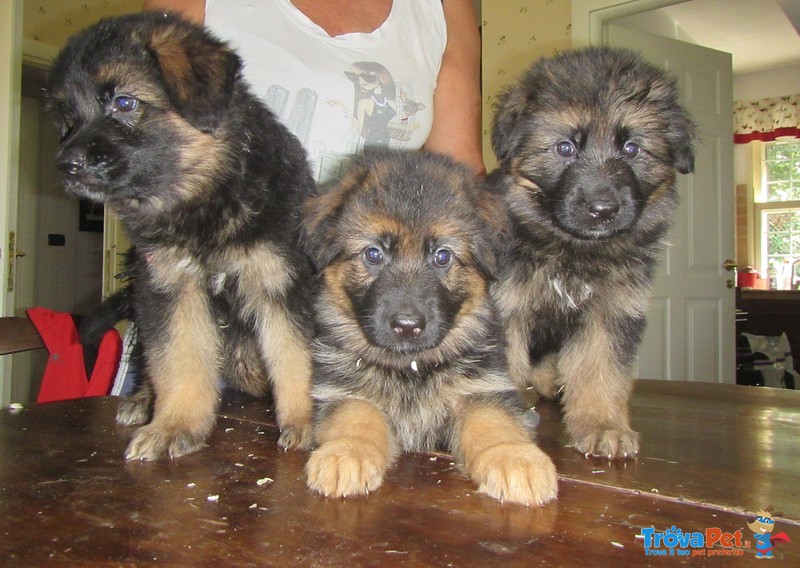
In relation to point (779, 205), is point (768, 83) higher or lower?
higher

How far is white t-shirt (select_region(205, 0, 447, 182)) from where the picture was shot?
252 cm

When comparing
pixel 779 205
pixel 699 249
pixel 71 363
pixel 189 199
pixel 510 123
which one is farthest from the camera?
pixel 779 205

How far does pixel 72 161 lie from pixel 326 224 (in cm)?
70

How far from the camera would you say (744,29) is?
33.9 feet

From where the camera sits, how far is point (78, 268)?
386 inches

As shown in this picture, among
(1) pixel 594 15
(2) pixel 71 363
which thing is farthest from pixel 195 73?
(1) pixel 594 15

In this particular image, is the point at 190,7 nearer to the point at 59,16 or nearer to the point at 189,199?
the point at 189,199

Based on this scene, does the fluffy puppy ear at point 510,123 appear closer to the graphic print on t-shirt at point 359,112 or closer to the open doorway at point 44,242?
the graphic print on t-shirt at point 359,112

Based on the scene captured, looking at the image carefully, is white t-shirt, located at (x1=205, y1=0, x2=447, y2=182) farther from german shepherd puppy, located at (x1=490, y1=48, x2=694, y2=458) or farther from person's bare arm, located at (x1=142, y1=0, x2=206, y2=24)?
german shepherd puppy, located at (x1=490, y1=48, x2=694, y2=458)

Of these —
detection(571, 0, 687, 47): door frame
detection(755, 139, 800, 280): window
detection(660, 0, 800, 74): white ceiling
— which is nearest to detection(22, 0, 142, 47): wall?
detection(571, 0, 687, 47): door frame

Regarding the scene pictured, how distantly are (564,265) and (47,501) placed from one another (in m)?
1.57

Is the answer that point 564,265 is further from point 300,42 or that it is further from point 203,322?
Result: point 300,42

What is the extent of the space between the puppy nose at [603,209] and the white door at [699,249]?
4789 millimetres

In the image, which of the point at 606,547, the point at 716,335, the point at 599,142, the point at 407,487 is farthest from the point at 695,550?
the point at 716,335
